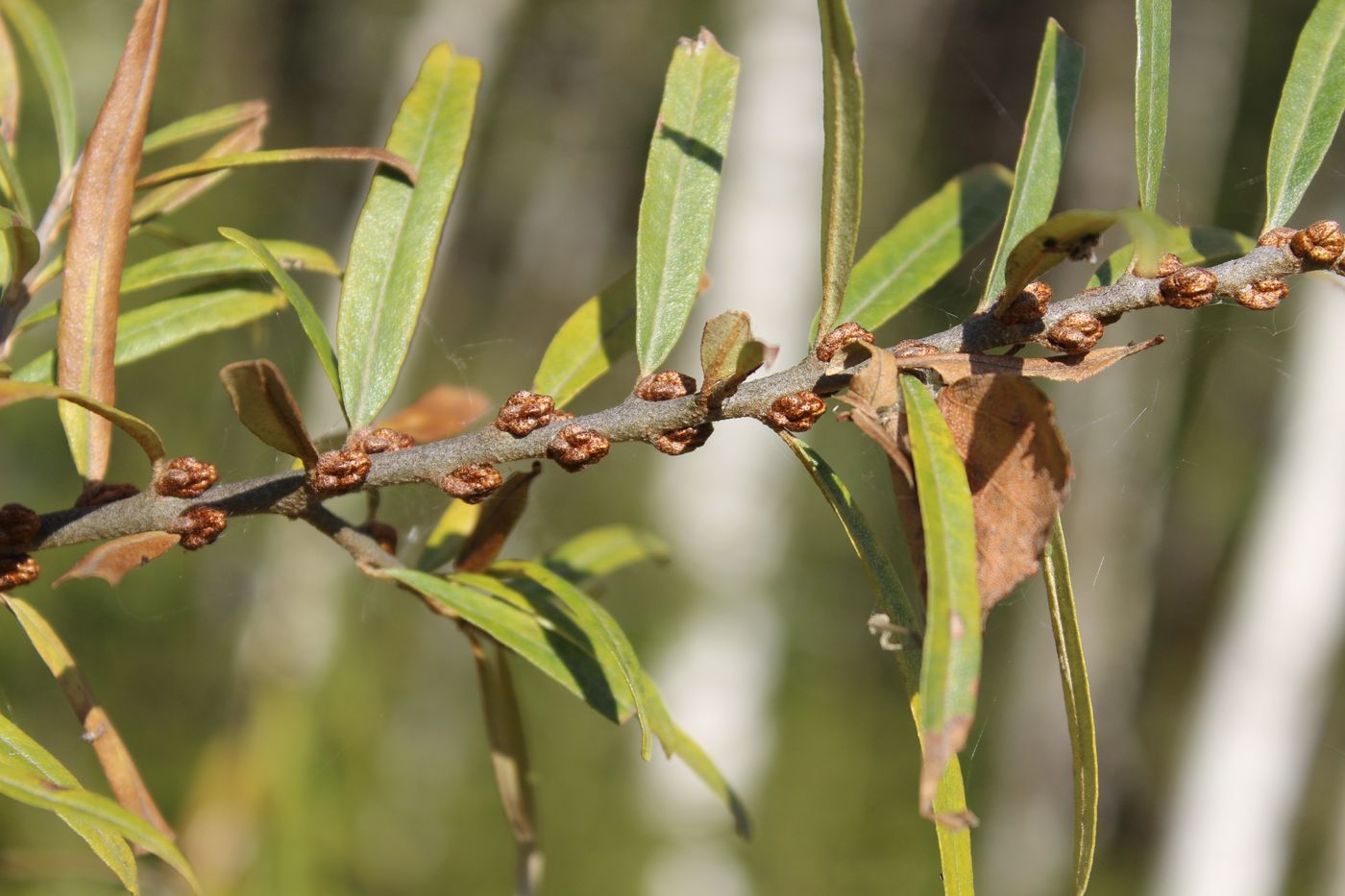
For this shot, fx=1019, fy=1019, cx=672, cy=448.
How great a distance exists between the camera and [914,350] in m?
0.39

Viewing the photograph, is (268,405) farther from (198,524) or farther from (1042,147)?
(1042,147)

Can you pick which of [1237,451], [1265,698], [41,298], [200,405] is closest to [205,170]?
[41,298]

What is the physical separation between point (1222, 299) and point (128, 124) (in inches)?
18.5

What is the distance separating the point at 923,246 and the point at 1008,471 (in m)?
0.20

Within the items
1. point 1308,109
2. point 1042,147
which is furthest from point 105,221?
point 1308,109

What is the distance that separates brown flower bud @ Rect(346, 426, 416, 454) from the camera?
0.44 m

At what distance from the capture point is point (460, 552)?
51 cm

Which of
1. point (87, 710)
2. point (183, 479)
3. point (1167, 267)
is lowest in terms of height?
point (87, 710)

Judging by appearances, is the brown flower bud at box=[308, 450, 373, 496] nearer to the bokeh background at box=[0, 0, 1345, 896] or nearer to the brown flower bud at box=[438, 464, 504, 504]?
the brown flower bud at box=[438, 464, 504, 504]

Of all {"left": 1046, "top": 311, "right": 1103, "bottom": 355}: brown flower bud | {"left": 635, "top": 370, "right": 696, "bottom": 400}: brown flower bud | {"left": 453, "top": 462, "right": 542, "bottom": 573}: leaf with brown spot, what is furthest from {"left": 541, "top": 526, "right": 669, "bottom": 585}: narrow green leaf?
{"left": 1046, "top": 311, "right": 1103, "bottom": 355}: brown flower bud

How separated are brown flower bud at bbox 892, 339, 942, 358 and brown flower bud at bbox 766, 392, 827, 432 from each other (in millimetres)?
35

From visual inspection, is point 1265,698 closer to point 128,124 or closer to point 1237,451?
point 128,124

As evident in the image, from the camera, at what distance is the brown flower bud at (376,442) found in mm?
441

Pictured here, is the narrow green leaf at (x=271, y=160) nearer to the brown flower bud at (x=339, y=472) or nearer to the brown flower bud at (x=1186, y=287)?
the brown flower bud at (x=339, y=472)
